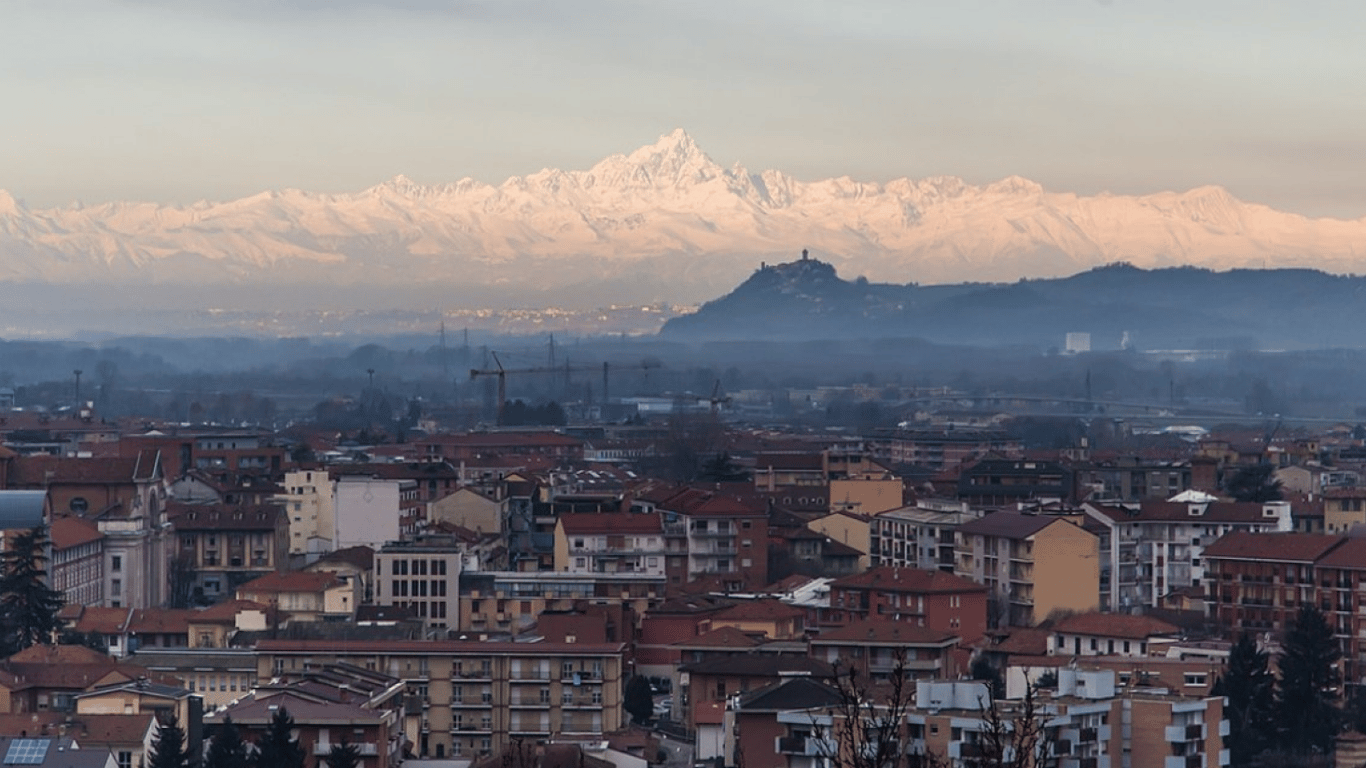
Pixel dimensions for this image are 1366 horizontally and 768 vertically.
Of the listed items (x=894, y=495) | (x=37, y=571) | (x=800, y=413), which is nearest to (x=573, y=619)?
(x=37, y=571)

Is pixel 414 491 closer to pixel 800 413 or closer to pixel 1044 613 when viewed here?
pixel 1044 613

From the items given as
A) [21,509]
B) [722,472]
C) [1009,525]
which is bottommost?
[722,472]

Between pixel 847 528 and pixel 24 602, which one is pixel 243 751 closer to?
pixel 24 602

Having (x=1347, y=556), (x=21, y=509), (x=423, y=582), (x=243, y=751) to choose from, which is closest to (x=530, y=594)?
(x=423, y=582)

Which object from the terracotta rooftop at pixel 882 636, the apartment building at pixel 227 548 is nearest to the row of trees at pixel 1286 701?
the terracotta rooftop at pixel 882 636

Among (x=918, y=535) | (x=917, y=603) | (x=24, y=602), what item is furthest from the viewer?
(x=918, y=535)

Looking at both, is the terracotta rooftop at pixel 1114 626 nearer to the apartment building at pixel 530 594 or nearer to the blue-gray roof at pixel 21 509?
the apartment building at pixel 530 594

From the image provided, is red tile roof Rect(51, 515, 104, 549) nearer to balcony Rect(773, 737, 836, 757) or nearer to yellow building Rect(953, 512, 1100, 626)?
yellow building Rect(953, 512, 1100, 626)
